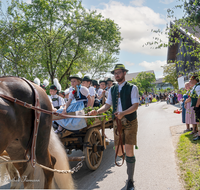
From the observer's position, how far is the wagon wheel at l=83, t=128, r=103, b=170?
4015 mm

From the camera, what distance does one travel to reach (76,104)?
15.0 feet

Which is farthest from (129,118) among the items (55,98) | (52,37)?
(52,37)

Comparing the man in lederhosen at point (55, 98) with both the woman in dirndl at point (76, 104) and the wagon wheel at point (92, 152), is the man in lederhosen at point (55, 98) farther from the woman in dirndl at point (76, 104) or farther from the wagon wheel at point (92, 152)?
the wagon wheel at point (92, 152)

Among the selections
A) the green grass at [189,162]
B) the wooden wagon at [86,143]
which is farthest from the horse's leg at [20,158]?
the green grass at [189,162]

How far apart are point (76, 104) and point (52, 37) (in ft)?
37.2

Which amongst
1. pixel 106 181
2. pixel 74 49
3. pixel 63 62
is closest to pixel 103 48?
pixel 74 49

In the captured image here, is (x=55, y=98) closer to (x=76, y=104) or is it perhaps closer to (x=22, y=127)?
(x=76, y=104)

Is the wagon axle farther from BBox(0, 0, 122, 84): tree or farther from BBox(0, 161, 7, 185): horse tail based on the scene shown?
BBox(0, 0, 122, 84): tree

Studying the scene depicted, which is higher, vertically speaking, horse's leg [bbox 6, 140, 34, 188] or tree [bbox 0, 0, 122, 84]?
tree [bbox 0, 0, 122, 84]

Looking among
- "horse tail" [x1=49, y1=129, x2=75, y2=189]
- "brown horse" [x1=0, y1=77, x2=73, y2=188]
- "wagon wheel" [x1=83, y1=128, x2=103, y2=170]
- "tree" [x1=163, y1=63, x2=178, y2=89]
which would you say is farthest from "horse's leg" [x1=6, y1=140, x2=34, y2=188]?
"tree" [x1=163, y1=63, x2=178, y2=89]

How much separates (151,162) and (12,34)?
11859 millimetres

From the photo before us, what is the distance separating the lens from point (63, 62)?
16062 mm

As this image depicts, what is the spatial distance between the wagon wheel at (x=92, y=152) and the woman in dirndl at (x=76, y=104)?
1.00 feet

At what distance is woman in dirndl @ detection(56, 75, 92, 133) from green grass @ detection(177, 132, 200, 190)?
7.33 feet
